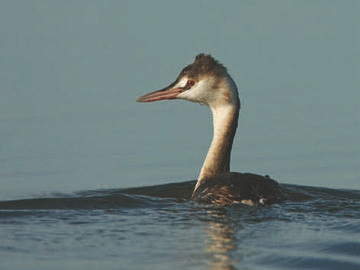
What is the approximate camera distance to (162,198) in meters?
10.5

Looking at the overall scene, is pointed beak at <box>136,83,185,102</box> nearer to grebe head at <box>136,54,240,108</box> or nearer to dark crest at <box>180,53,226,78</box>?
grebe head at <box>136,54,240,108</box>

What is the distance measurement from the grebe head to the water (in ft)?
4.15

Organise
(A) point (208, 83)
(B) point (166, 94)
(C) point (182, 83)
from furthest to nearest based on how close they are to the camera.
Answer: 1. (B) point (166, 94)
2. (C) point (182, 83)
3. (A) point (208, 83)

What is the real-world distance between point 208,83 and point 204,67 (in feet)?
0.63

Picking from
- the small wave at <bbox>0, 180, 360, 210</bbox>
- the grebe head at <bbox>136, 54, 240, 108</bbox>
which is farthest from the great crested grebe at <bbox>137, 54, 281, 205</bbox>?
the small wave at <bbox>0, 180, 360, 210</bbox>

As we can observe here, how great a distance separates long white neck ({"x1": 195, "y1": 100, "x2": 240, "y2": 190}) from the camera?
35.3 feet

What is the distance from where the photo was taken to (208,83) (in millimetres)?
10680

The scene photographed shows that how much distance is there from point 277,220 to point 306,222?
273 millimetres

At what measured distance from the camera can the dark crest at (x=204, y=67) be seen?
420 inches

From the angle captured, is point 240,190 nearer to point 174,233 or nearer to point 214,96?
point 174,233

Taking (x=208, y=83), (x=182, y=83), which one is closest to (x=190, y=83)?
(x=182, y=83)

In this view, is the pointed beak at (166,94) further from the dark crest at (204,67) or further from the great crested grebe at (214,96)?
the dark crest at (204,67)

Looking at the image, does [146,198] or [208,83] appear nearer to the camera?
[146,198]

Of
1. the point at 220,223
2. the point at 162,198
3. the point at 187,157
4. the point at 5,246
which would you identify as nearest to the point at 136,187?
the point at 162,198
